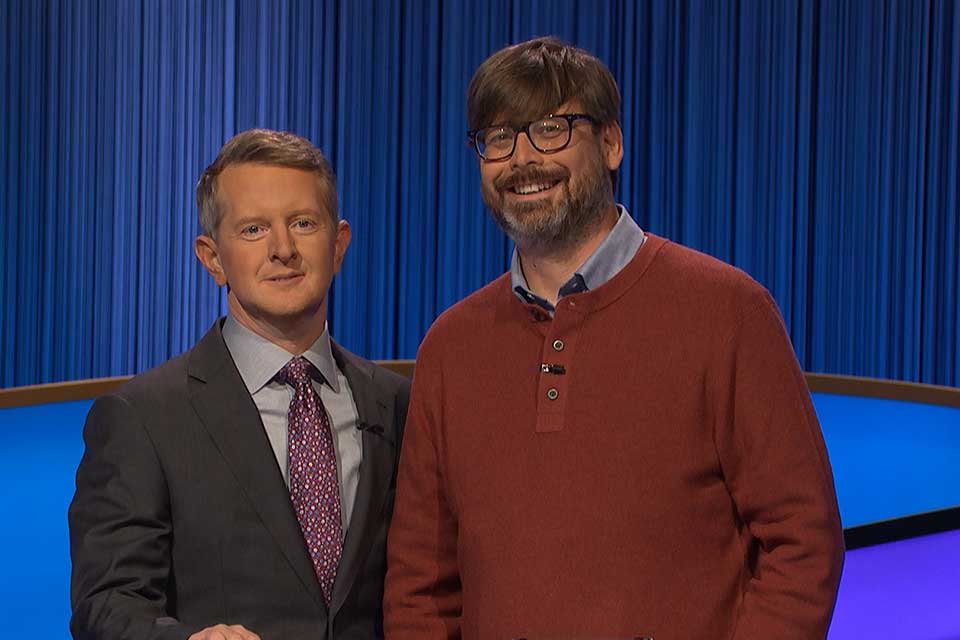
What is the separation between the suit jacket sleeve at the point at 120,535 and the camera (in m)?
1.37

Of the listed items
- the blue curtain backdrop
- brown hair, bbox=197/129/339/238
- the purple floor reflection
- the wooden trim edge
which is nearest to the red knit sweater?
brown hair, bbox=197/129/339/238

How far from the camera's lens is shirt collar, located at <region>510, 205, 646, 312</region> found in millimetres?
1517

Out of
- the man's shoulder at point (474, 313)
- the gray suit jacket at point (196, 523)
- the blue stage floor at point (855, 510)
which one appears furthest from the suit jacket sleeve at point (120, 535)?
the blue stage floor at point (855, 510)

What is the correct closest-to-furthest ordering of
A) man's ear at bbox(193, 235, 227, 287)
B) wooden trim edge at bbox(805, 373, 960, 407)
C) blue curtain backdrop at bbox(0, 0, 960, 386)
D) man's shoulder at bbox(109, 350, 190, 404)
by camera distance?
man's shoulder at bbox(109, 350, 190, 404) → man's ear at bbox(193, 235, 227, 287) → wooden trim edge at bbox(805, 373, 960, 407) → blue curtain backdrop at bbox(0, 0, 960, 386)

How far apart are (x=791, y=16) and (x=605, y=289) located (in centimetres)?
580

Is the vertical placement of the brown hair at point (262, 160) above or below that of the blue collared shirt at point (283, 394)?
above

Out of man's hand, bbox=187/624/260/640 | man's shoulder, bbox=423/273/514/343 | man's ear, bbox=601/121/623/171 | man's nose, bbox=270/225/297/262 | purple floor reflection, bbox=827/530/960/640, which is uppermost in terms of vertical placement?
man's ear, bbox=601/121/623/171

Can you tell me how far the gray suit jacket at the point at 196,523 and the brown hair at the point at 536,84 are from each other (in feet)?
1.58

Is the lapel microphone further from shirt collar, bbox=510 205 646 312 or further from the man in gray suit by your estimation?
shirt collar, bbox=510 205 646 312

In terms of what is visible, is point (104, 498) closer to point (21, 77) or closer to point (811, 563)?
point (811, 563)

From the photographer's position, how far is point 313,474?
1.55 meters

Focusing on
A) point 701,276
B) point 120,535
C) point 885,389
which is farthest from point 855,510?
point 885,389

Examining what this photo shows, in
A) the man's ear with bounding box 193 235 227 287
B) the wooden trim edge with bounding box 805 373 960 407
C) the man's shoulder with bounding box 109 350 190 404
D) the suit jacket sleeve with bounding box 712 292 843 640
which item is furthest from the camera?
the wooden trim edge with bounding box 805 373 960 407

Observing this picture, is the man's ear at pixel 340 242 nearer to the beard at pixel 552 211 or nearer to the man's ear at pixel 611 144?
the beard at pixel 552 211
